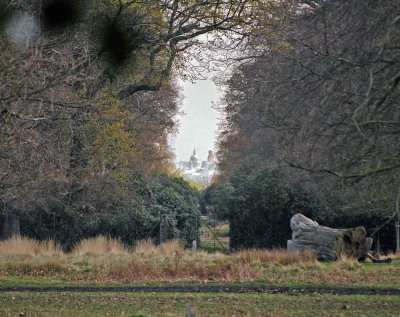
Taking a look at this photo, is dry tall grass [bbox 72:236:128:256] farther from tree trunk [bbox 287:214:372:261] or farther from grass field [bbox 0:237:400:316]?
tree trunk [bbox 287:214:372:261]

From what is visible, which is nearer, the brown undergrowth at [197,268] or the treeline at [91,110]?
the treeline at [91,110]

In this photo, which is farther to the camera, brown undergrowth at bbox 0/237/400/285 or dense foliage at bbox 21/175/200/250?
dense foliage at bbox 21/175/200/250

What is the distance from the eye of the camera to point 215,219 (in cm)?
3120

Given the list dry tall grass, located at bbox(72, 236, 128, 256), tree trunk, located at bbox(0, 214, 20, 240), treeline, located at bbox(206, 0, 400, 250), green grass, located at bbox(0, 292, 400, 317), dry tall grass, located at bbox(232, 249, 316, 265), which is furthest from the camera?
tree trunk, located at bbox(0, 214, 20, 240)

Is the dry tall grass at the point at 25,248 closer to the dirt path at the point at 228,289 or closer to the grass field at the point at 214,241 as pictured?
the dirt path at the point at 228,289

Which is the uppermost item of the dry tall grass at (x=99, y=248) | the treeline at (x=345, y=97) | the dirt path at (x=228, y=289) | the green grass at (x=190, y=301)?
Result: the treeline at (x=345, y=97)

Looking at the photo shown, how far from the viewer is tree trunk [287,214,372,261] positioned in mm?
20984

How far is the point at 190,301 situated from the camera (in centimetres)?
1280

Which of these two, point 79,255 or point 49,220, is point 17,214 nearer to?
point 49,220

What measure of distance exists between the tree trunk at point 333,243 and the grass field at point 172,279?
1309mm

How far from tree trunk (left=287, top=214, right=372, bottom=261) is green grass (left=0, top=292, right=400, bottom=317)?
7.63 metres

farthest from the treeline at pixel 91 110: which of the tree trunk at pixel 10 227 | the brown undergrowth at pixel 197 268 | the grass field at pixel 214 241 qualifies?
the brown undergrowth at pixel 197 268

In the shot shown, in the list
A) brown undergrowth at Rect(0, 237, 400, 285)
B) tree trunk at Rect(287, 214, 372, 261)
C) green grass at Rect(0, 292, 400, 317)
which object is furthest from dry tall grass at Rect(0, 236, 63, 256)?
tree trunk at Rect(287, 214, 372, 261)

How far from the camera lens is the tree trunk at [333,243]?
21.0 m
